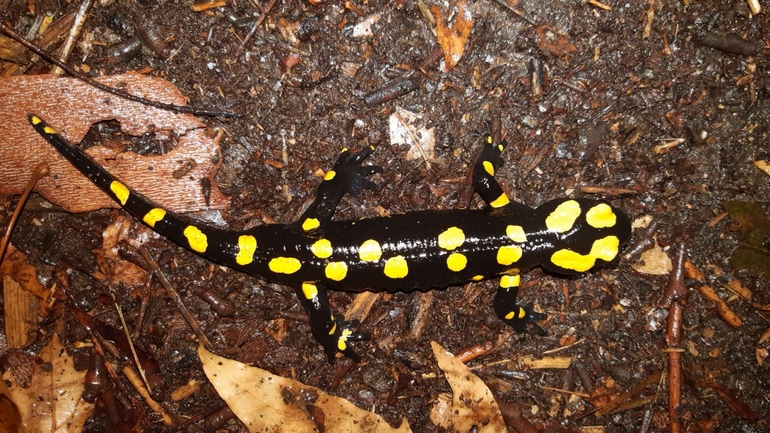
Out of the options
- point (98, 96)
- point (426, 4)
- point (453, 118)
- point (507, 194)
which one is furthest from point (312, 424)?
point (426, 4)

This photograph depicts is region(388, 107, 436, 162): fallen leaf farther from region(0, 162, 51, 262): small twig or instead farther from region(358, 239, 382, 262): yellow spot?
region(0, 162, 51, 262): small twig

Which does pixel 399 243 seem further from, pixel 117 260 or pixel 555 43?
pixel 117 260

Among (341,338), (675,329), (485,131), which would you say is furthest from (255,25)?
(675,329)

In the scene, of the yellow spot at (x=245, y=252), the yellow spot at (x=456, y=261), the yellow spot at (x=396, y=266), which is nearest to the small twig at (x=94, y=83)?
the yellow spot at (x=245, y=252)

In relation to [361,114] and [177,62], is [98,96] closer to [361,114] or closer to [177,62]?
[177,62]

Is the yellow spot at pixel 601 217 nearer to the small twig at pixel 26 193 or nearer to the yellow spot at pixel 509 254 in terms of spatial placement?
the yellow spot at pixel 509 254

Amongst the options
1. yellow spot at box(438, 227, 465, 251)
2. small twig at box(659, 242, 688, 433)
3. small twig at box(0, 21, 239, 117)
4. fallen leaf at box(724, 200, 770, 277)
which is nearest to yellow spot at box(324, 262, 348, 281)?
yellow spot at box(438, 227, 465, 251)

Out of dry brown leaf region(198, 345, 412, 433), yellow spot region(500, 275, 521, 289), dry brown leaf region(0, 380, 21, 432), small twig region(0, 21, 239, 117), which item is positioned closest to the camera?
dry brown leaf region(0, 380, 21, 432)
